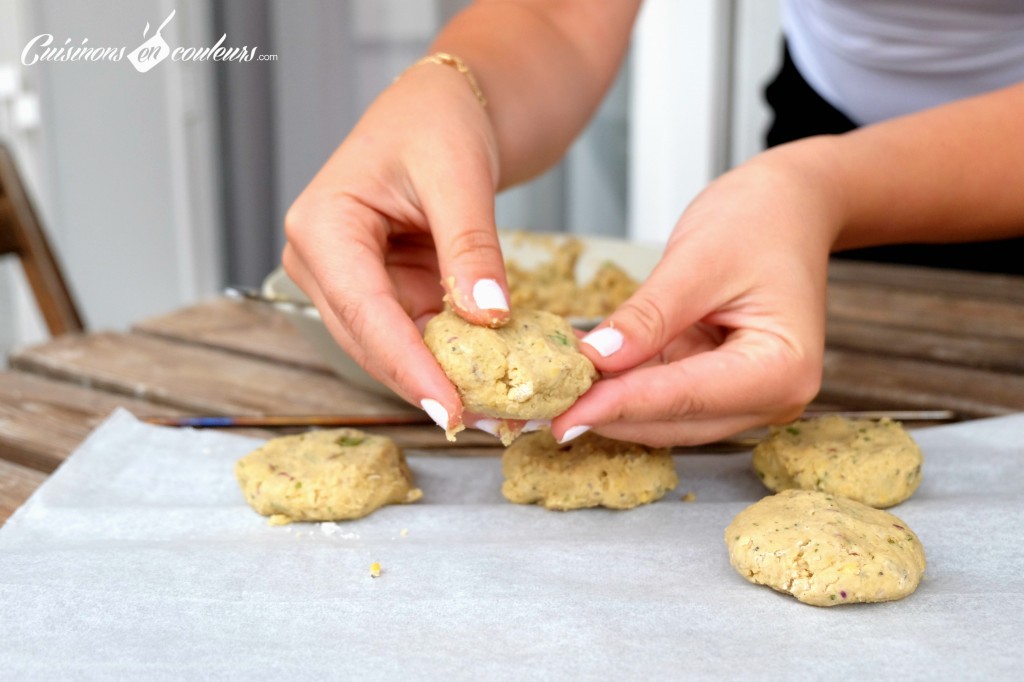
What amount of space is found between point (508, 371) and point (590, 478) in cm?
18

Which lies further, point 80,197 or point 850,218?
point 80,197

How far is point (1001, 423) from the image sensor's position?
3.96 ft

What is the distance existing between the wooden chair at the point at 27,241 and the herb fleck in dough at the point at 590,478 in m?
1.09

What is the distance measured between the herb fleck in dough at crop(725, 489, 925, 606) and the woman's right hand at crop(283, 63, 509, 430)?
0.29 metres

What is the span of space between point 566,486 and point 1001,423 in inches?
21.7

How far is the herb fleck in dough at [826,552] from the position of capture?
85 centimetres

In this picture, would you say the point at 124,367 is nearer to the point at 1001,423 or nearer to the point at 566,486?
the point at 566,486

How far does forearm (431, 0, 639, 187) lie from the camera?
136 centimetres

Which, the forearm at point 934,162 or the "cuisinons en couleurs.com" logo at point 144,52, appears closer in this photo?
the forearm at point 934,162

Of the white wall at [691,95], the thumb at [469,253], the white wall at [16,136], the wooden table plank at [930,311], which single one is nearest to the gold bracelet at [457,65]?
the thumb at [469,253]

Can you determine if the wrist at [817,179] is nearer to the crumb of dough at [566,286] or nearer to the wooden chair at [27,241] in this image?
the crumb of dough at [566,286]

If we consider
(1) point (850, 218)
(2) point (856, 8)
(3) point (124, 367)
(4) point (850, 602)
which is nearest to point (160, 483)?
(3) point (124, 367)

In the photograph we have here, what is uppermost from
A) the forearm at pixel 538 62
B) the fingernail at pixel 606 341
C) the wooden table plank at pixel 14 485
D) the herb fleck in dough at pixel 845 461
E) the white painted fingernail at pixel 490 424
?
the forearm at pixel 538 62

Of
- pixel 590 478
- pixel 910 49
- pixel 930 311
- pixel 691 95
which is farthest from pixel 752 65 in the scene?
pixel 590 478
